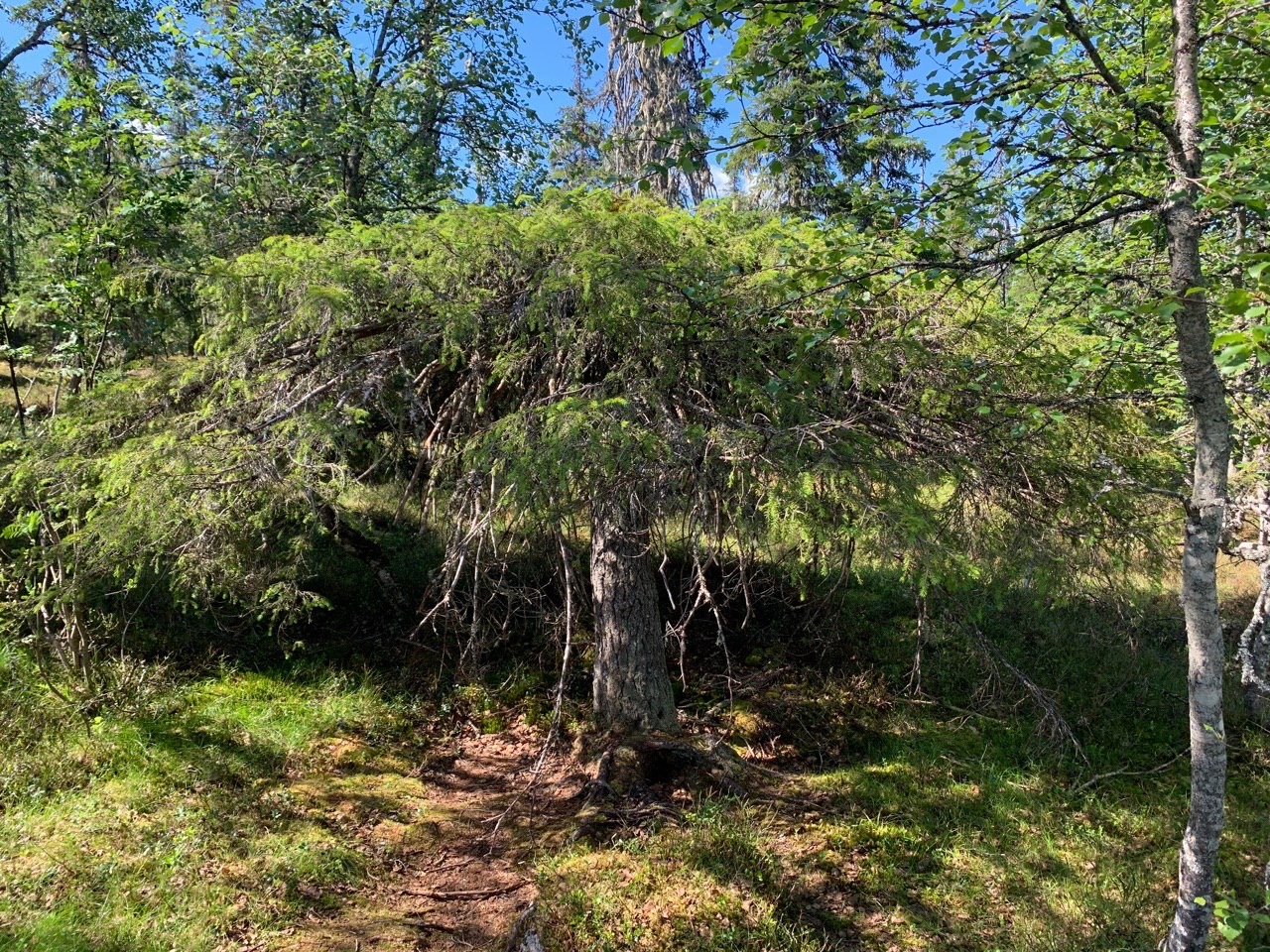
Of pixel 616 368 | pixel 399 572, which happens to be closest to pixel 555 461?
pixel 616 368

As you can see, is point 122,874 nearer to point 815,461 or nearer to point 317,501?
point 317,501

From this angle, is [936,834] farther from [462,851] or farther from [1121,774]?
[462,851]

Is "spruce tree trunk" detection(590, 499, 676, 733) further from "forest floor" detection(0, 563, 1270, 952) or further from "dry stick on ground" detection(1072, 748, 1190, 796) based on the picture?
"dry stick on ground" detection(1072, 748, 1190, 796)

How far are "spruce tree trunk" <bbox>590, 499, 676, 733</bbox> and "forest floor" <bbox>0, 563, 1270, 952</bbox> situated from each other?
639mm

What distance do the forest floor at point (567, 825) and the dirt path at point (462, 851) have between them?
2 cm

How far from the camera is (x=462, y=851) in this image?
5.29m

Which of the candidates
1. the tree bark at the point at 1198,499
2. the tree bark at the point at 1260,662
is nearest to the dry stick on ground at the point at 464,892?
the tree bark at the point at 1198,499

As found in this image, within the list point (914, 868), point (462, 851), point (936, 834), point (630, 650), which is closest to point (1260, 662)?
point (936, 834)

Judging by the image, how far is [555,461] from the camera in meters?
3.68

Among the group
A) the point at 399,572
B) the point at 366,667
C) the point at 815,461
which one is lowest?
the point at 366,667

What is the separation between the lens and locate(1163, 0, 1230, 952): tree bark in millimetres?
2947

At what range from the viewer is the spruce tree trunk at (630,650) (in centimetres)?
638

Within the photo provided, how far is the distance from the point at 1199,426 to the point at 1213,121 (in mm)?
1214

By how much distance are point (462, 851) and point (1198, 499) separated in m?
5.02
